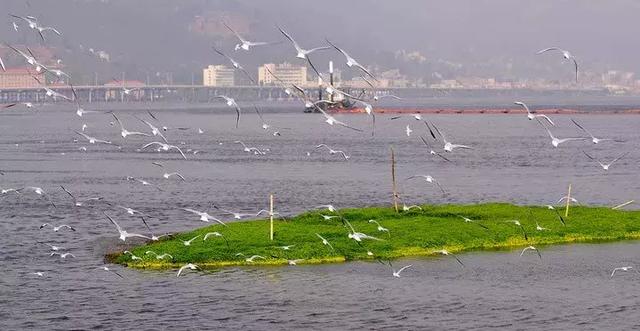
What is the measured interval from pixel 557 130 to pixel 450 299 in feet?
466

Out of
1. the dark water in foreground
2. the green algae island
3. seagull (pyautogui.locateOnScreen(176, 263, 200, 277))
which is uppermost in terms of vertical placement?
the green algae island

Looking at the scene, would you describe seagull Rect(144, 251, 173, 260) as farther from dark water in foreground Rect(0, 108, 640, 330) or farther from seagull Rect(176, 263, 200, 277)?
dark water in foreground Rect(0, 108, 640, 330)

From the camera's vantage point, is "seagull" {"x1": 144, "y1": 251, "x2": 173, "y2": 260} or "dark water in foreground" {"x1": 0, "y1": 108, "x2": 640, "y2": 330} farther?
"seagull" {"x1": 144, "y1": 251, "x2": 173, "y2": 260}

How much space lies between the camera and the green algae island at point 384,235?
144 ft

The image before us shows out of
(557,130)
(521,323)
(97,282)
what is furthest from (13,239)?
(557,130)

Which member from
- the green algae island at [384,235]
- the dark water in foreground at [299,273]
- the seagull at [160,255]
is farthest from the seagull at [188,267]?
the seagull at [160,255]

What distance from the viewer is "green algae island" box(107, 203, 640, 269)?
4381cm

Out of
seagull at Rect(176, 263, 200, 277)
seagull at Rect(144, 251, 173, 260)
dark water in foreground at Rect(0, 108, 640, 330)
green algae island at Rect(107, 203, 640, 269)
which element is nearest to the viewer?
dark water in foreground at Rect(0, 108, 640, 330)

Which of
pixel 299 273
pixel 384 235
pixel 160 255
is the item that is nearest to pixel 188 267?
pixel 160 255

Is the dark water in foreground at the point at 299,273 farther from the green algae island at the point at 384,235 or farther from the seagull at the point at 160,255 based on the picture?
the seagull at the point at 160,255

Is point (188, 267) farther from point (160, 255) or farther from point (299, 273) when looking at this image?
point (299, 273)

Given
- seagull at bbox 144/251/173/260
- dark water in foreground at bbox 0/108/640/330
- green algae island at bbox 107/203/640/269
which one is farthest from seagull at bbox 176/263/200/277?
seagull at bbox 144/251/173/260

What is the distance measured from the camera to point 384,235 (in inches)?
1849

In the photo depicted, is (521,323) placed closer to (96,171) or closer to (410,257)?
(410,257)
